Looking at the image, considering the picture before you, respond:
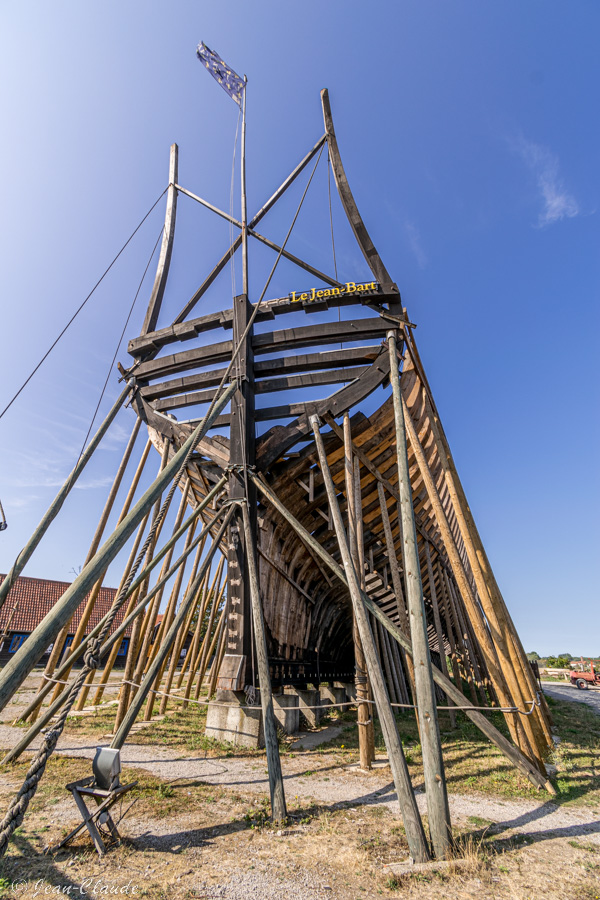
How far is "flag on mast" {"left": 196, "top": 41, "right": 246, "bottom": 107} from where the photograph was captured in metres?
10.5

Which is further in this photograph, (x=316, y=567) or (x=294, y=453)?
(x=316, y=567)

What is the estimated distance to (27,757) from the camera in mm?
6188

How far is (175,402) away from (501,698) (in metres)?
7.71

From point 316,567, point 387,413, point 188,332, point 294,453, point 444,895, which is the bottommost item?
point 444,895

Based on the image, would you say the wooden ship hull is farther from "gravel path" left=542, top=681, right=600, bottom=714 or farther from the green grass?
"gravel path" left=542, top=681, right=600, bottom=714

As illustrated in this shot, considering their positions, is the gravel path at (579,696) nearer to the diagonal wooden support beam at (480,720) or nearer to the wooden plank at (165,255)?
the diagonal wooden support beam at (480,720)

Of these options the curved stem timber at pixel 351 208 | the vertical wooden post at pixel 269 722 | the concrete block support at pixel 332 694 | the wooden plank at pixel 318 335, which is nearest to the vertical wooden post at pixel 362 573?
the vertical wooden post at pixel 269 722

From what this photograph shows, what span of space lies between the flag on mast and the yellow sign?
6061 millimetres

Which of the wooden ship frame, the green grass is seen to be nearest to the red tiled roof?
the wooden ship frame

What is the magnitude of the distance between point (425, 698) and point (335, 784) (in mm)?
2308

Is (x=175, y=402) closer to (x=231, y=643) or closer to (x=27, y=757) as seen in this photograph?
(x=231, y=643)

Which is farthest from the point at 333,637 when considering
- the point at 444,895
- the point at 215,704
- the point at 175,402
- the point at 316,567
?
the point at 444,895

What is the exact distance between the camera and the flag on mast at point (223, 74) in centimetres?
1055

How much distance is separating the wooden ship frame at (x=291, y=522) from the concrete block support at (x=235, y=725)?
3 cm
